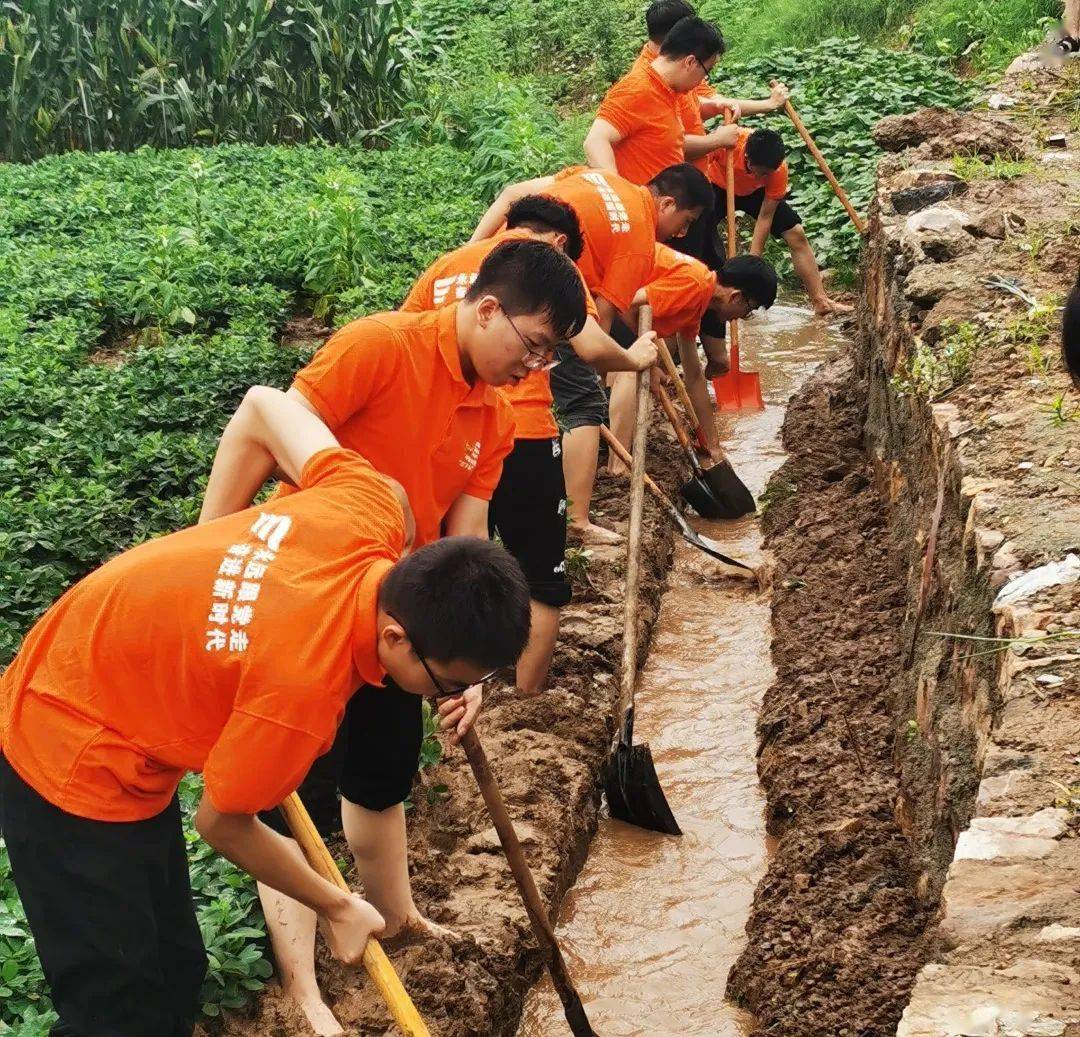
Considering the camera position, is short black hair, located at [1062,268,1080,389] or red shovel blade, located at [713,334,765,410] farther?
red shovel blade, located at [713,334,765,410]

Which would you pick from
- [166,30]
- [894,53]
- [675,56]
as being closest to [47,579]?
[675,56]

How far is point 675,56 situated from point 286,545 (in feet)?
18.1

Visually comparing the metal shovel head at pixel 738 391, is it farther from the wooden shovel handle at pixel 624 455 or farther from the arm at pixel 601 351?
the arm at pixel 601 351

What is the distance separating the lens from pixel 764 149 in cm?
875

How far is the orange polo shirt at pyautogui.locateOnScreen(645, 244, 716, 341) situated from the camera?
6023mm

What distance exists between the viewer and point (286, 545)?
2.53 m

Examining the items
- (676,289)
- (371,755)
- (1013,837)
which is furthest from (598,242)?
(1013,837)

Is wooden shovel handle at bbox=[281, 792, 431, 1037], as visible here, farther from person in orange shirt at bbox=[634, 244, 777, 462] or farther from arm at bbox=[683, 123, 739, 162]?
arm at bbox=[683, 123, 739, 162]

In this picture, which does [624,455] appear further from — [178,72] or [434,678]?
[178,72]

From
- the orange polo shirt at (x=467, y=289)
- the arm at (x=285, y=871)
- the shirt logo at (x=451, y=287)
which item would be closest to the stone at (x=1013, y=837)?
the arm at (x=285, y=871)

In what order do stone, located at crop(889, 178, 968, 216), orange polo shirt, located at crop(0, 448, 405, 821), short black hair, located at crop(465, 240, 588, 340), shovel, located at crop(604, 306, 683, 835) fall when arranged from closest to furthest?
1. orange polo shirt, located at crop(0, 448, 405, 821)
2. short black hair, located at crop(465, 240, 588, 340)
3. shovel, located at crop(604, 306, 683, 835)
4. stone, located at crop(889, 178, 968, 216)

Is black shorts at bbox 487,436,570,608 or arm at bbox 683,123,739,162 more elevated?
arm at bbox 683,123,739,162

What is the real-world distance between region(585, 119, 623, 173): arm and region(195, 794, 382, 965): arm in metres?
5.19

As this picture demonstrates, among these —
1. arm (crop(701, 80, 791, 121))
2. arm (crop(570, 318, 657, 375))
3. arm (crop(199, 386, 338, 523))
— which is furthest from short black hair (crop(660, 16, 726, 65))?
arm (crop(199, 386, 338, 523))
